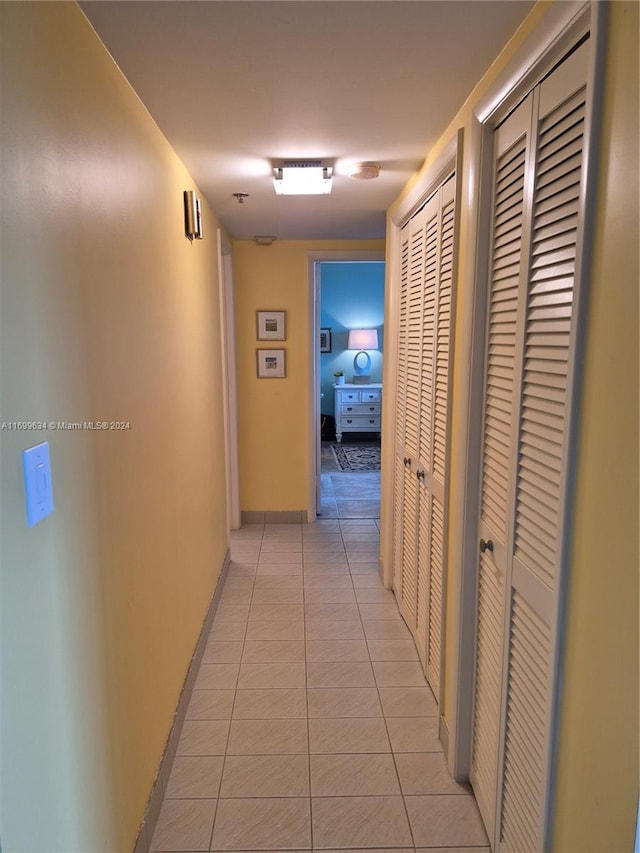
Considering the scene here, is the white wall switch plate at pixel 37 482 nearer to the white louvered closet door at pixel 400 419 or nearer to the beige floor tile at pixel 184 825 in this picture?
the beige floor tile at pixel 184 825

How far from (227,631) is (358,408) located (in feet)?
14.9

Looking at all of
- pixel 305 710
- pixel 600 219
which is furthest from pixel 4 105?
pixel 305 710

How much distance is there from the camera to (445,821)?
1588 mm

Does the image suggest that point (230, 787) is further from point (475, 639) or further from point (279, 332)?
point (279, 332)

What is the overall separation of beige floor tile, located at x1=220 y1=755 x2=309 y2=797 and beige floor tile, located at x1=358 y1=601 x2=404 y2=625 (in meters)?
1.03

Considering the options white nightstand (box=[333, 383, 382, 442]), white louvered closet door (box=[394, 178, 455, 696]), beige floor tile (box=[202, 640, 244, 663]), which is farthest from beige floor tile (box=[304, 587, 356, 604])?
white nightstand (box=[333, 383, 382, 442])

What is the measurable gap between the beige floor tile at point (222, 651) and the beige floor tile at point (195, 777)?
0.58 meters

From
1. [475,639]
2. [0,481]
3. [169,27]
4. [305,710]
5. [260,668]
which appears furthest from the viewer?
[260,668]

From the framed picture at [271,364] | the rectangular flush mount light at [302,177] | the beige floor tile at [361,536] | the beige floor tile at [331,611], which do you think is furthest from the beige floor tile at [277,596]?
the rectangular flush mount light at [302,177]

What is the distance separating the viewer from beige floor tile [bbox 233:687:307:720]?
2.05 metres

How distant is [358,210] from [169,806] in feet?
9.34

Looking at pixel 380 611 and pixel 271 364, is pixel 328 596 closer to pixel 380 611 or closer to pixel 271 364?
pixel 380 611

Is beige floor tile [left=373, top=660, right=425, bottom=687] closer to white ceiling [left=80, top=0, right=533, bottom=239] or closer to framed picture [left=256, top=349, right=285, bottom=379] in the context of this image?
white ceiling [left=80, top=0, right=533, bottom=239]

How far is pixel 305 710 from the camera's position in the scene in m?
2.08
